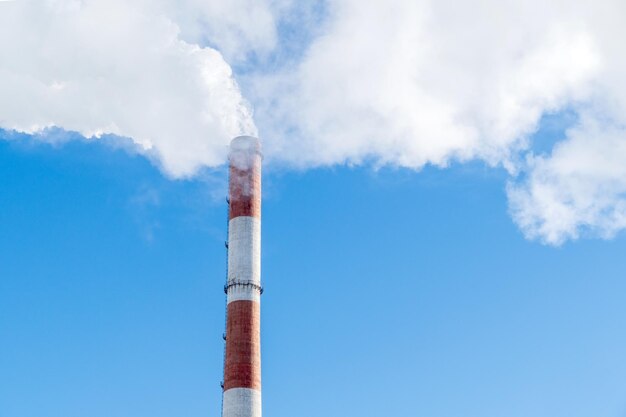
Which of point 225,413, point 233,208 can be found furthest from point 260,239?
point 225,413

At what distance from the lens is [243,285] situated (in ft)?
118

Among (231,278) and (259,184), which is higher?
(259,184)

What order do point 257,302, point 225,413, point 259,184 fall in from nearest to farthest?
point 225,413 < point 257,302 < point 259,184

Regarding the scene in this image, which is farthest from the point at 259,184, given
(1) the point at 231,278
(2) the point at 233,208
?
(1) the point at 231,278

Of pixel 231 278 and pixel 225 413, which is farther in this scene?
pixel 231 278

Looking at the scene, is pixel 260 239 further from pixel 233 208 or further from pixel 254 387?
pixel 254 387

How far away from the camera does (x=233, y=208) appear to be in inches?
1502

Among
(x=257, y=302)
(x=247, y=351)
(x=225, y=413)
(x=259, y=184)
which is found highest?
(x=259, y=184)

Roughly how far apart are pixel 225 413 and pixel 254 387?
1631mm

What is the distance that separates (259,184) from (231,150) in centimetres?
250

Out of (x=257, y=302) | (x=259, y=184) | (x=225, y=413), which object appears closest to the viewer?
(x=225, y=413)

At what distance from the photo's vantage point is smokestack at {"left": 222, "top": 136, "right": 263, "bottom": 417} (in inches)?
1335

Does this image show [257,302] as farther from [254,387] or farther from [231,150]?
[231,150]

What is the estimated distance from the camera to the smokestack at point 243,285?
33.9 meters
